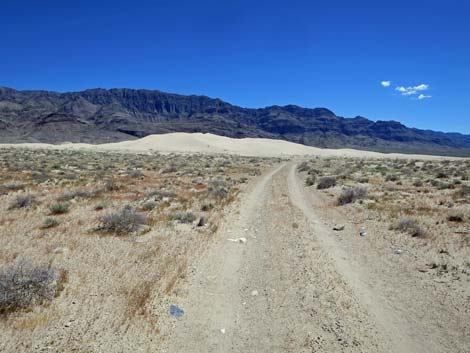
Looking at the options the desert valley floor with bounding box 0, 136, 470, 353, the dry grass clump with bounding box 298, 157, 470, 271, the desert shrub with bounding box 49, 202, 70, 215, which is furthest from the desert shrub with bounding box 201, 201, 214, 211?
the dry grass clump with bounding box 298, 157, 470, 271

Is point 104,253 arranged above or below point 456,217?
below

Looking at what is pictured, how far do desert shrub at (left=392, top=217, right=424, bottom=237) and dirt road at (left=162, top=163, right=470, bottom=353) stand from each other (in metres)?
1.47

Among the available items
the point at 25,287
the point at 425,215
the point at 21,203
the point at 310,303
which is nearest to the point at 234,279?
the point at 310,303

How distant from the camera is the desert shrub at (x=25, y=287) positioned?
5.28 meters

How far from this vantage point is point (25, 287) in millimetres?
5590

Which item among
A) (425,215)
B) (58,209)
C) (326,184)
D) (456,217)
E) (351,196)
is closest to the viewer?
(456,217)

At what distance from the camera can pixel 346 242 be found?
9.46 m

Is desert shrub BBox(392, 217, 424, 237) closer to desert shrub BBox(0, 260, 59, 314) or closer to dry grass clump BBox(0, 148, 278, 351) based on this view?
dry grass clump BBox(0, 148, 278, 351)

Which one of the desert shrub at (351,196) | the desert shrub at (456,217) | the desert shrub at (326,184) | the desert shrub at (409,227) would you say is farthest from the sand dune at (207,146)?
the desert shrub at (409,227)

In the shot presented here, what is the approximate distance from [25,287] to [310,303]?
209 inches

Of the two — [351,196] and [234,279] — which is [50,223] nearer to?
[234,279]

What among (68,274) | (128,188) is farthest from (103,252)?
(128,188)

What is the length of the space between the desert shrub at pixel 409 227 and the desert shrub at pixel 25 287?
10.1 m

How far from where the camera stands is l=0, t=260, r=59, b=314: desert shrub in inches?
208
